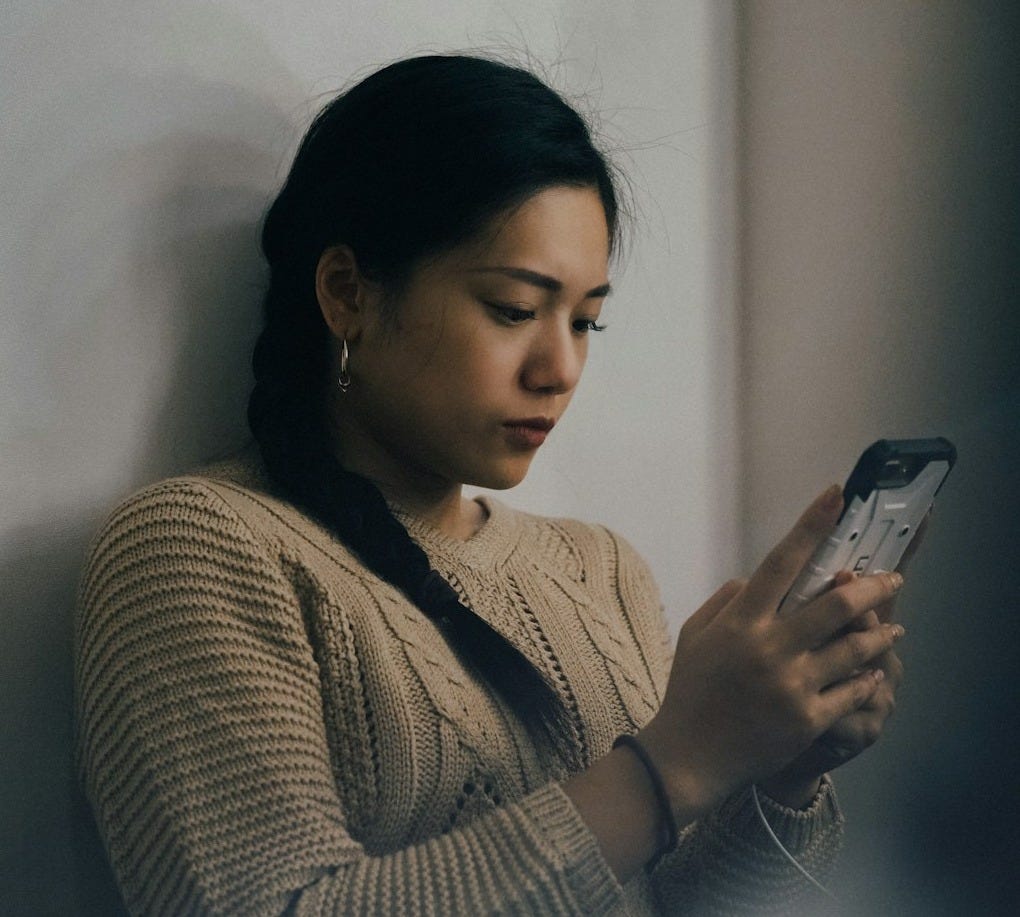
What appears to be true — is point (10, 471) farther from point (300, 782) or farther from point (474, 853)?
point (474, 853)

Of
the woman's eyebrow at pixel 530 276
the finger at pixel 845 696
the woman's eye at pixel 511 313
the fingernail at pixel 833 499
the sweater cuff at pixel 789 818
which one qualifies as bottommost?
the sweater cuff at pixel 789 818

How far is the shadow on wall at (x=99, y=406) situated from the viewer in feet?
2.25

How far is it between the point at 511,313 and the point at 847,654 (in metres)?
0.33

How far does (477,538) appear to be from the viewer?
2.76ft

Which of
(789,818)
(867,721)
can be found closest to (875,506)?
(867,721)

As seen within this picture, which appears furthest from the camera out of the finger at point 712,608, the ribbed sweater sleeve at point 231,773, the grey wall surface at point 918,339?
the grey wall surface at point 918,339

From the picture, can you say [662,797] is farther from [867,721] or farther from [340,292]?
[340,292]

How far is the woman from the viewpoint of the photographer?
1.91 feet

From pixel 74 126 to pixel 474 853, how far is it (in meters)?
0.56

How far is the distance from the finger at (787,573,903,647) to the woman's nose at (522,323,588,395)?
0.24m

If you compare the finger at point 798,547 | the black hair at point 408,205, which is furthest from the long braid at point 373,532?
the finger at point 798,547

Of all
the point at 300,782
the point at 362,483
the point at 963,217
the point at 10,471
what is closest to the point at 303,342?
the point at 362,483

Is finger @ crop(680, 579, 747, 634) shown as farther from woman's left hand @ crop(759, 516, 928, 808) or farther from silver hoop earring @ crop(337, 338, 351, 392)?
silver hoop earring @ crop(337, 338, 351, 392)

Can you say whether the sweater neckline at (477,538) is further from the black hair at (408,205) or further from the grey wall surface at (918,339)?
the grey wall surface at (918,339)
